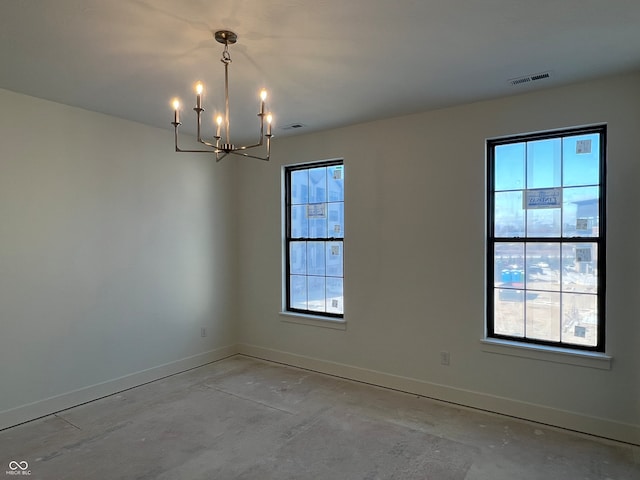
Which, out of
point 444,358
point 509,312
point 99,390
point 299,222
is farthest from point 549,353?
point 99,390

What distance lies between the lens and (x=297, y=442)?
2900mm

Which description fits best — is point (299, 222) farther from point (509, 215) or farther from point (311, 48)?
point (311, 48)

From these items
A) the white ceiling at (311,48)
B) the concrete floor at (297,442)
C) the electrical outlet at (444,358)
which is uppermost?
the white ceiling at (311,48)

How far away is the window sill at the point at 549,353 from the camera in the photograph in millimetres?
2961

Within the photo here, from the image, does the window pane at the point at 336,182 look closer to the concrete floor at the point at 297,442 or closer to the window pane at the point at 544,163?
the window pane at the point at 544,163

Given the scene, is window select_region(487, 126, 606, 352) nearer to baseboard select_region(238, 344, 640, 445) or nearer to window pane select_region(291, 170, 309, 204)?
baseboard select_region(238, 344, 640, 445)

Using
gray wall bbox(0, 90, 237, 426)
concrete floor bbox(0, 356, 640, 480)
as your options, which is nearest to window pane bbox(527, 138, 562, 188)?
concrete floor bbox(0, 356, 640, 480)

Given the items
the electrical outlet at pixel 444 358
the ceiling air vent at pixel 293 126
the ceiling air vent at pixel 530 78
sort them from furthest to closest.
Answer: the ceiling air vent at pixel 293 126 < the electrical outlet at pixel 444 358 < the ceiling air vent at pixel 530 78

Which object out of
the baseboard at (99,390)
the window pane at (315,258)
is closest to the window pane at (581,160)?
the window pane at (315,258)

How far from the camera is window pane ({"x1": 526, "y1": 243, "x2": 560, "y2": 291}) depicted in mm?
3195

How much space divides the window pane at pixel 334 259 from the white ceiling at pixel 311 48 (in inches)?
62.4

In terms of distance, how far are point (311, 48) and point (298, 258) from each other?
2.73 metres

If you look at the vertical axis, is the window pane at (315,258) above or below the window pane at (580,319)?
above

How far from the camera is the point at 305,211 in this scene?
15.4 feet
